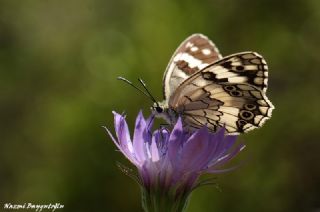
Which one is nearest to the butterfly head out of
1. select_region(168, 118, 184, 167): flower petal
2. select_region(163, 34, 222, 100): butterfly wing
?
select_region(163, 34, 222, 100): butterfly wing

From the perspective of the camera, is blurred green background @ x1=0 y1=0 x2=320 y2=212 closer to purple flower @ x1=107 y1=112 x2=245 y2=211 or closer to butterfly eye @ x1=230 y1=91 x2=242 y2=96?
butterfly eye @ x1=230 y1=91 x2=242 y2=96

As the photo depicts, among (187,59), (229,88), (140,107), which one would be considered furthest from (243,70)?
(140,107)

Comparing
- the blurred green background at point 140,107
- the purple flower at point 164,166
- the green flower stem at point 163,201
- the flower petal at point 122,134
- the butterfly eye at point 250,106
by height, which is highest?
the flower petal at point 122,134

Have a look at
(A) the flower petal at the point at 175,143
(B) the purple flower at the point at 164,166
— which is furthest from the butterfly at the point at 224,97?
(A) the flower petal at the point at 175,143

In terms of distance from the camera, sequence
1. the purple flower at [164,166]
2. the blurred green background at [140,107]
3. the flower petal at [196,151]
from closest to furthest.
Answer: the flower petal at [196,151]
the purple flower at [164,166]
the blurred green background at [140,107]

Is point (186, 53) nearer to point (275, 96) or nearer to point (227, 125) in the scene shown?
point (227, 125)

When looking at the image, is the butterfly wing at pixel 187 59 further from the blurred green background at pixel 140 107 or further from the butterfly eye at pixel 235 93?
the blurred green background at pixel 140 107

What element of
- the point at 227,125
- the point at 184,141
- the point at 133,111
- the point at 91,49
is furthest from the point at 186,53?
the point at 91,49
